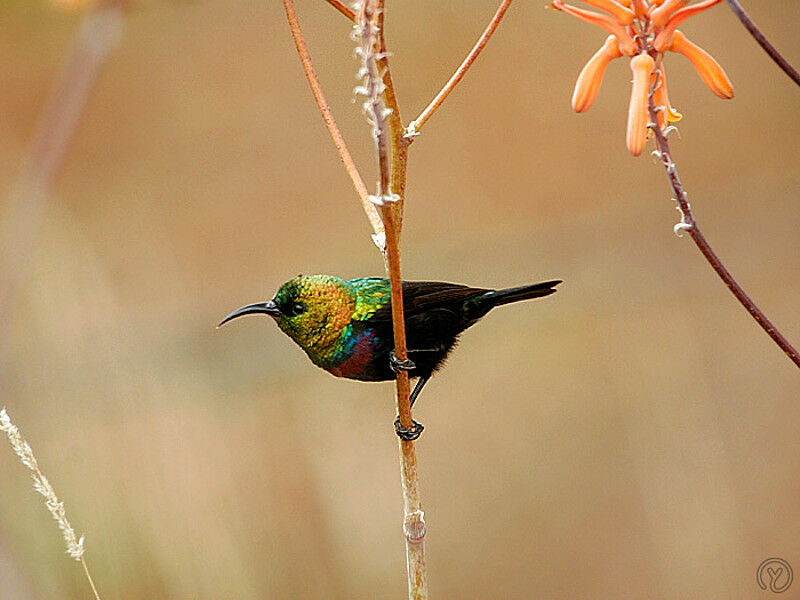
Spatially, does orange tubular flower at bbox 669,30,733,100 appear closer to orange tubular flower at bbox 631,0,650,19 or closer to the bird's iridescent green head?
orange tubular flower at bbox 631,0,650,19

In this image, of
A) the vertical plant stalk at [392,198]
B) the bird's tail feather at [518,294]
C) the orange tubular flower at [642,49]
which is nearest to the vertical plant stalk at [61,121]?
the vertical plant stalk at [392,198]

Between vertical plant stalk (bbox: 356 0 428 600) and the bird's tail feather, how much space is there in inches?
11.1

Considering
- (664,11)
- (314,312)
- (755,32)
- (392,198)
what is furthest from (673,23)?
(314,312)

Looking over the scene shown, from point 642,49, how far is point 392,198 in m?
0.25

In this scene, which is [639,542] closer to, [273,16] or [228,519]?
[228,519]

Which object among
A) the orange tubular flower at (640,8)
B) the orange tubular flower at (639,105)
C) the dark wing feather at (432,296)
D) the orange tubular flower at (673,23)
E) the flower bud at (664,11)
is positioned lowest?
the dark wing feather at (432,296)

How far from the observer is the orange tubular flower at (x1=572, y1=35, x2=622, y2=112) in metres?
0.64

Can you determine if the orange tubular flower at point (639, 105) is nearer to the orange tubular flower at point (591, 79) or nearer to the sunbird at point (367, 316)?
the orange tubular flower at point (591, 79)

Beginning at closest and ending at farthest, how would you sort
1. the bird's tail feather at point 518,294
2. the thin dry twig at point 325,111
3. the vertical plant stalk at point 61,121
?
the vertical plant stalk at point 61,121 → the thin dry twig at point 325,111 → the bird's tail feather at point 518,294

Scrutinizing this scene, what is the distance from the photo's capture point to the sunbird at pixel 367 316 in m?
1.02

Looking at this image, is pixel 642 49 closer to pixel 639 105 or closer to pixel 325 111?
pixel 639 105

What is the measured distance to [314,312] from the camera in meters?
1.03

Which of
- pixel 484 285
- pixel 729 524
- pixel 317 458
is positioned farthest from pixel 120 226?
pixel 729 524

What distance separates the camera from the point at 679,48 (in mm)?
650
